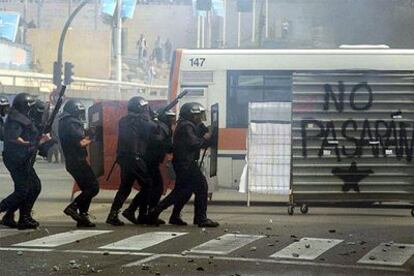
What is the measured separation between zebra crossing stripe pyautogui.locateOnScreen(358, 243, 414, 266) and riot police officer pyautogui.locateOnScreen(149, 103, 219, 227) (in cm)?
205

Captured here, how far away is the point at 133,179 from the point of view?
945 cm

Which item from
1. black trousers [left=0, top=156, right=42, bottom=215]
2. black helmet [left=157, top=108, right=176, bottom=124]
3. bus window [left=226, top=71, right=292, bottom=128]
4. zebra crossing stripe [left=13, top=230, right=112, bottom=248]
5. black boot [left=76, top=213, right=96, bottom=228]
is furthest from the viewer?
bus window [left=226, top=71, right=292, bottom=128]

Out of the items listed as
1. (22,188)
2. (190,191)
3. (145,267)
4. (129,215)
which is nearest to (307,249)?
(145,267)

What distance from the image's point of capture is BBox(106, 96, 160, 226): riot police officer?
9344mm

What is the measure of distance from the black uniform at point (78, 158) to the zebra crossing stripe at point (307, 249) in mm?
2302

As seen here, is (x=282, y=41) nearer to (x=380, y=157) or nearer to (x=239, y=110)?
(x=239, y=110)

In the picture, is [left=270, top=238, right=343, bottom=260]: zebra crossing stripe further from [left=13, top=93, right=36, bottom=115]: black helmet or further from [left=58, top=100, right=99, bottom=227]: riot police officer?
[left=13, top=93, right=36, bottom=115]: black helmet

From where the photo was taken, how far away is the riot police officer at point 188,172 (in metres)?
9.32

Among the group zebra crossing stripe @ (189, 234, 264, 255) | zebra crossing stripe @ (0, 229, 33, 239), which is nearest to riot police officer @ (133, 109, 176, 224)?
zebra crossing stripe @ (189, 234, 264, 255)

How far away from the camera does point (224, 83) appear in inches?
518

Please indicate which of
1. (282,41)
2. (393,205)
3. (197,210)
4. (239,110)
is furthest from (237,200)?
(282,41)

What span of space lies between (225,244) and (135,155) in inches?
70.0

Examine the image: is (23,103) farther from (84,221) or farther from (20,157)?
(84,221)

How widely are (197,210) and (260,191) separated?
2631 mm
